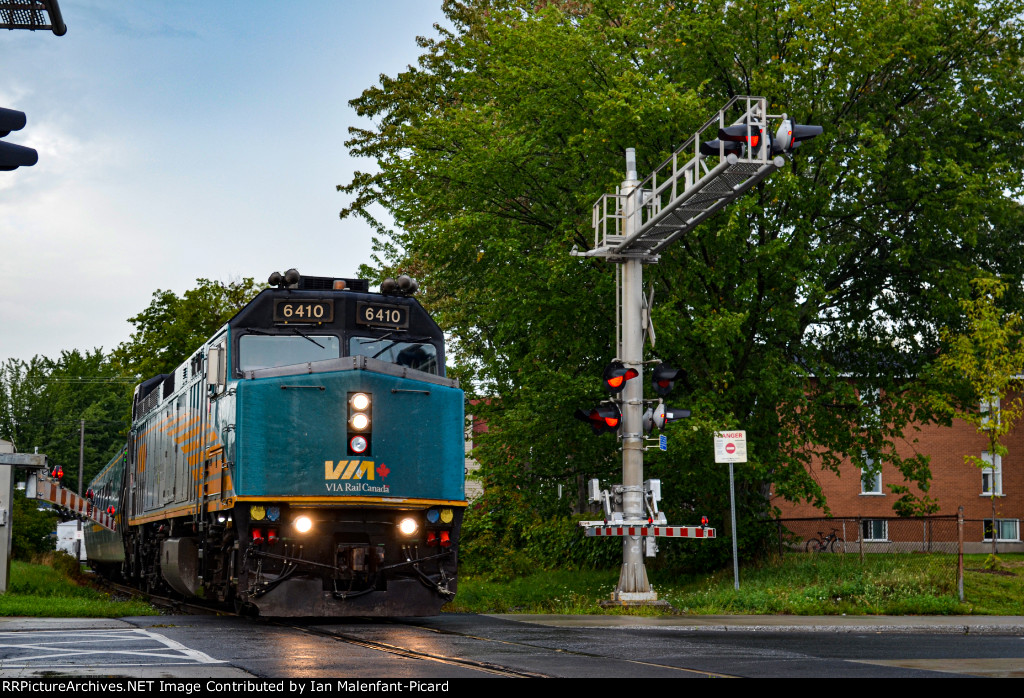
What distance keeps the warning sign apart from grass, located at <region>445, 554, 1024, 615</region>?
7.85ft

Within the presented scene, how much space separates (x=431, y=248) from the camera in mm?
27281

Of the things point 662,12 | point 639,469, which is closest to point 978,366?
point 639,469

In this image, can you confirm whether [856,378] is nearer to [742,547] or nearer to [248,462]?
[742,547]

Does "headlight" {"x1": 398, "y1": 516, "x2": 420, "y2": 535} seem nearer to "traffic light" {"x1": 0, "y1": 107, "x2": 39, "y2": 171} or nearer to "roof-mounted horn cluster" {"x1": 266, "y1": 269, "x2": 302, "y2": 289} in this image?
"roof-mounted horn cluster" {"x1": 266, "y1": 269, "x2": 302, "y2": 289}

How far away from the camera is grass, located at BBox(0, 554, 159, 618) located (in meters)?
17.9

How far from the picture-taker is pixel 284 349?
16.3 meters

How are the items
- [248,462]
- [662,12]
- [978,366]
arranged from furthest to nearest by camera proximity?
[662,12] → [978,366] → [248,462]

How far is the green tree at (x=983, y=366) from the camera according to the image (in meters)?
23.7

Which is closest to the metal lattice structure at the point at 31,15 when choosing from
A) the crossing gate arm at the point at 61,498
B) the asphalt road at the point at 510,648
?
the asphalt road at the point at 510,648

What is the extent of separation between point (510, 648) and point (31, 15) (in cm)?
736

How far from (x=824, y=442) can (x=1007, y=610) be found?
18.7 ft

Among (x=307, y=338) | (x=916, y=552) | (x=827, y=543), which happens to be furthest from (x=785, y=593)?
(x=827, y=543)

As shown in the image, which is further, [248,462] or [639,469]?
[639,469]

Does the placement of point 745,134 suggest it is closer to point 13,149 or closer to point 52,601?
point 13,149
